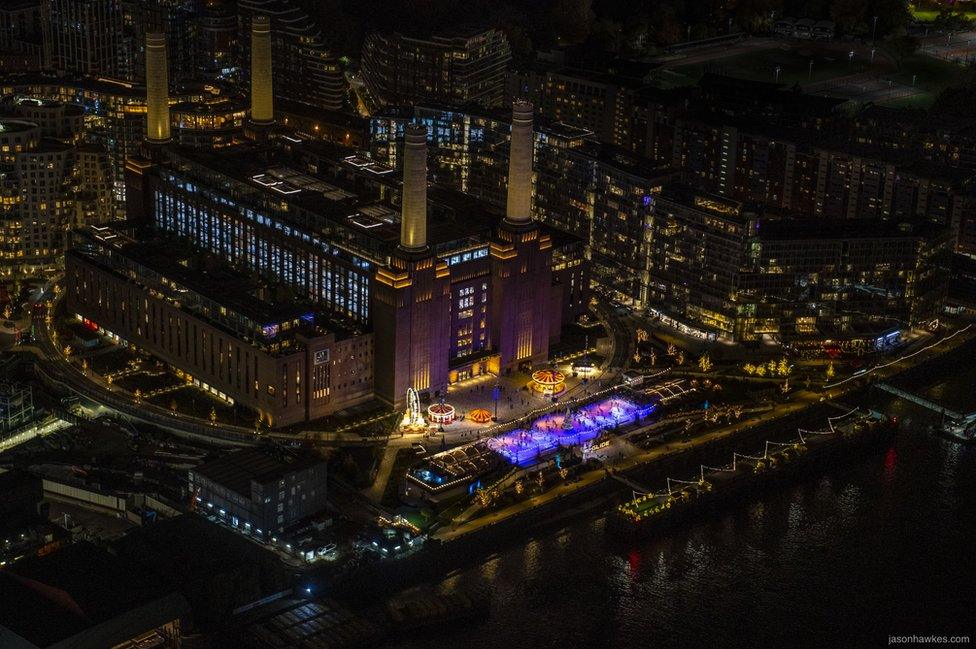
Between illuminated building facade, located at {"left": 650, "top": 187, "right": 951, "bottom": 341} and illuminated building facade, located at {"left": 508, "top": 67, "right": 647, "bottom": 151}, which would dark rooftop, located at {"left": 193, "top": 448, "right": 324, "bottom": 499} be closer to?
illuminated building facade, located at {"left": 650, "top": 187, "right": 951, "bottom": 341}

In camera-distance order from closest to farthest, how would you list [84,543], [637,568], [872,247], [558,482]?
[84,543] < [637,568] < [558,482] < [872,247]

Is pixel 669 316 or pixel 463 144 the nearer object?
pixel 669 316

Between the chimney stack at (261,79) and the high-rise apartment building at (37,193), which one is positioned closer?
the high-rise apartment building at (37,193)

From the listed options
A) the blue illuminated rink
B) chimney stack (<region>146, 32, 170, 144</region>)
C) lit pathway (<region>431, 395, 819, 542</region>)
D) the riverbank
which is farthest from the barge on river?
chimney stack (<region>146, 32, 170, 144</region>)

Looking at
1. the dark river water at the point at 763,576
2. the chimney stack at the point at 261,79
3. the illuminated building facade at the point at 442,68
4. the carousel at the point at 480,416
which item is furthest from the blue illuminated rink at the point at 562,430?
the illuminated building facade at the point at 442,68

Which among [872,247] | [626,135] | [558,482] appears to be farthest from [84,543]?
[626,135]

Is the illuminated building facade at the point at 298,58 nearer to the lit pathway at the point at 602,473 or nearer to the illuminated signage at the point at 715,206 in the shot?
the illuminated signage at the point at 715,206

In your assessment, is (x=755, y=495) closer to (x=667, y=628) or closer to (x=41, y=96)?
(x=667, y=628)
